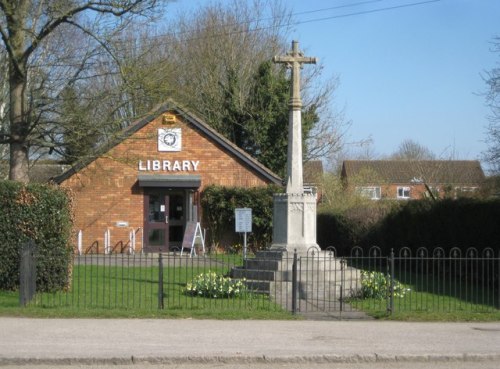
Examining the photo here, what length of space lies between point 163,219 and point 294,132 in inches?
502

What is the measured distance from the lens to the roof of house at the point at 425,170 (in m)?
47.1

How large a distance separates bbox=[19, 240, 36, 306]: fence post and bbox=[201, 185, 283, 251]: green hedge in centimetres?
1481

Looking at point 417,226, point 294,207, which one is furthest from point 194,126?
point 294,207

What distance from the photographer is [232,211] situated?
29609mm

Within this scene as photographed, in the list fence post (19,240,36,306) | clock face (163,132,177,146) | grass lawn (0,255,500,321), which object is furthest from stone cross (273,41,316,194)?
clock face (163,132,177,146)

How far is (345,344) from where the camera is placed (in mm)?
11211

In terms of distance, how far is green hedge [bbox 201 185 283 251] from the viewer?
2964cm

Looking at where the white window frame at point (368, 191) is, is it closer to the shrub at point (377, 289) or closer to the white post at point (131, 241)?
the white post at point (131, 241)

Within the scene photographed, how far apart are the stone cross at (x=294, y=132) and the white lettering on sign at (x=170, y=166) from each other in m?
11.9

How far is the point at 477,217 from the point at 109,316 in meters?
10.8

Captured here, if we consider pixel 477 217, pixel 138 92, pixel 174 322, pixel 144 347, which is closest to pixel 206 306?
pixel 174 322

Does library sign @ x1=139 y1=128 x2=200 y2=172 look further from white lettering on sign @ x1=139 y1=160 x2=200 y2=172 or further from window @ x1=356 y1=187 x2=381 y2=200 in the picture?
window @ x1=356 y1=187 x2=381 y2=200

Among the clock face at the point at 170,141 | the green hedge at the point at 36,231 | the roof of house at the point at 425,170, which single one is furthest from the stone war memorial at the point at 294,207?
the roof of house at the point at 425,170

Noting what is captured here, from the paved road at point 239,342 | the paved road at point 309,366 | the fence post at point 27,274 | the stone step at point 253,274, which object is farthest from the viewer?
the stone step at point 253,274
